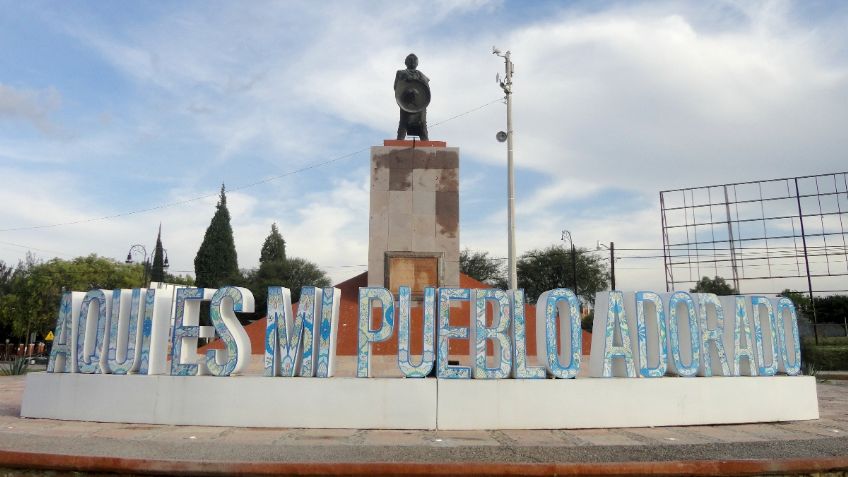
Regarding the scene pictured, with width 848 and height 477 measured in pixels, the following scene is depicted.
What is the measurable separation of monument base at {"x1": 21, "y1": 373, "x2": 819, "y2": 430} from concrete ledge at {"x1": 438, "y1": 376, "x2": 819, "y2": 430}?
0.06 ft

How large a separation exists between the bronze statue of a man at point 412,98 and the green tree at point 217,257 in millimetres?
33883

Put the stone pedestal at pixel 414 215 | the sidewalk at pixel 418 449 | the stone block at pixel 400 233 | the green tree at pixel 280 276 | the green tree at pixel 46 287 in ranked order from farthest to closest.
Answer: the green tree at pixel 280 276 < the green tree at pixel 46 287 < the stone block at pixel 400 233 < the stone pedestal at pixel 414 215 < the sidewalk at pixel 418 449

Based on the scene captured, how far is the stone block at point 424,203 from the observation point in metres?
20.9

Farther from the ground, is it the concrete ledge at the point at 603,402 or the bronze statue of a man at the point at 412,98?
the bronze statue of a man at the point at 412,98

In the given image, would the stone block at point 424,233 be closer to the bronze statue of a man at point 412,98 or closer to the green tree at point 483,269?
the bronze statue of a man at point 412,98

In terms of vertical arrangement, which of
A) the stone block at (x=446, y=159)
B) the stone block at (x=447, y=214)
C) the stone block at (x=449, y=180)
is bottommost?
the stone block at (x=447, y=214)

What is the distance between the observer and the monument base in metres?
10.6

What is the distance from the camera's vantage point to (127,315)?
39.0 feet

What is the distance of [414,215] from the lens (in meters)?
20.9

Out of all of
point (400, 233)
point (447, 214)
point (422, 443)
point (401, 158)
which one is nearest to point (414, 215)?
point (400, 233)

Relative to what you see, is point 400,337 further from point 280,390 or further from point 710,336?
point 710,336

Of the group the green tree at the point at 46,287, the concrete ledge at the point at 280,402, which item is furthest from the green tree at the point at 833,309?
the green tree at the point at 46,287

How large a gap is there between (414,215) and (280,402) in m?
11.1

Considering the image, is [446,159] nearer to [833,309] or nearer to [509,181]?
[509,181]
